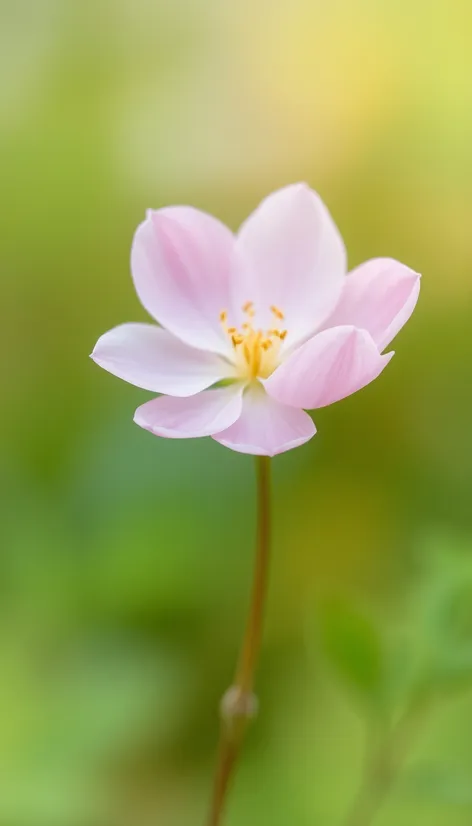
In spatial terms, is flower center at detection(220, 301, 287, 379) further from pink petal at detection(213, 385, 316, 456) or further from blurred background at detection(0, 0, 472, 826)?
blurred background at detection(0, 0, 472, 826)

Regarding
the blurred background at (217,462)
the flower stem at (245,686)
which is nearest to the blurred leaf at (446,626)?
the blurred background at (217,462)

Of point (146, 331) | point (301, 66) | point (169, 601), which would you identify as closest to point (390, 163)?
point (301, 66)

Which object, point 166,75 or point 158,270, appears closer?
point 158,270

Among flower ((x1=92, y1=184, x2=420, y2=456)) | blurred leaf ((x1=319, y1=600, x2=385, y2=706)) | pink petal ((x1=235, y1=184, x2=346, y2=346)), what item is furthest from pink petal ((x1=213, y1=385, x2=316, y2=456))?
blurred leaf ((x1=319, y1=600, x2=385, y2=706))

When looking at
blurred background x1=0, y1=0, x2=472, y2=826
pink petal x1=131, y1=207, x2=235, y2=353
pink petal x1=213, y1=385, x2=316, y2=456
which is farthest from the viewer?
blurred background x1=0, y1=0, x2=472, y2=826

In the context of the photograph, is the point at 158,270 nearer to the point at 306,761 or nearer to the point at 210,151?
the point at 306,761

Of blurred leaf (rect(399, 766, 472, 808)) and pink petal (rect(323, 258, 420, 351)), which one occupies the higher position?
pink petal (rect(323, 258, 420, 351))
